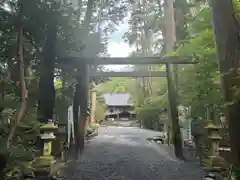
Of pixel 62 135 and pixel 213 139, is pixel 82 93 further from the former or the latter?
pixel 213 139

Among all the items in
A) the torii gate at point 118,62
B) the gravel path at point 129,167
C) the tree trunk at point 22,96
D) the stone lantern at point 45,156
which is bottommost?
the gravel path at point 129,167

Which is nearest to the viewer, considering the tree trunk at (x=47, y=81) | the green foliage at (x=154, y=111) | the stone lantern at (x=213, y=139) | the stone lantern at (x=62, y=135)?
the tree trunk at (x=47, y=81)

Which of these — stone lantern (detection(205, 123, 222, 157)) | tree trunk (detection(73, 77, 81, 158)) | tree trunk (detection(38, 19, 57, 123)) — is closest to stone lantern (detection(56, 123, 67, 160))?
tree trunk (detection(73, 77, 81, 158))

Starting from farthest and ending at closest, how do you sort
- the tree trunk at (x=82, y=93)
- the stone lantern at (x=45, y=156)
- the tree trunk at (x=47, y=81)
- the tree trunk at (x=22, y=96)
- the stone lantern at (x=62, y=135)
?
the tree trunk at (x=82, y=93)
the stone lantern at (x=62, y=135)
the tree trunk at (x=47, y=81)
the stone lantern at (x=45, y=156)
the tree trunk at (x=22, y=96)

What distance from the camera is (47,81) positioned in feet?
19.6

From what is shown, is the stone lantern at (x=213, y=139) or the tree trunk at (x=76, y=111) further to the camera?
the tree trunk at (x=76, y=111)

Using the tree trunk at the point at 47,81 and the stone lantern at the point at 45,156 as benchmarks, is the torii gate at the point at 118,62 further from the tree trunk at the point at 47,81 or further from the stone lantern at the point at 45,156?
the stone lantern at the point at 45,156

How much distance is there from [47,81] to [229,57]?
3.81m

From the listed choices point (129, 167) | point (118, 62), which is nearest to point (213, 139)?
point (129, 167)

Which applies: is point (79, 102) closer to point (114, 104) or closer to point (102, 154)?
point (102, 154)

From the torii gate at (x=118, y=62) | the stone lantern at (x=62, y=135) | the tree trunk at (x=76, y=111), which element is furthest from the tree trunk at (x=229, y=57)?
the tree trunk at (x=76, y=111)

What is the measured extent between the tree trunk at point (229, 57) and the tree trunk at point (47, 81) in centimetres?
331

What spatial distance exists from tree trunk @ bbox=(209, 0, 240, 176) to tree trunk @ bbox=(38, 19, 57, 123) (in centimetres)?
331

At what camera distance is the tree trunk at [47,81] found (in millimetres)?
5777
